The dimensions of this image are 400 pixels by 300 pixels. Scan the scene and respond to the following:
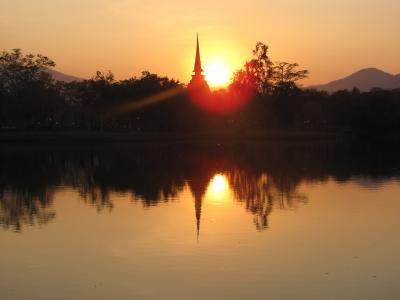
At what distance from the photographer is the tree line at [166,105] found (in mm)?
88062

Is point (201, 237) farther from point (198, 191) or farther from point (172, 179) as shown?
point (172, 179)

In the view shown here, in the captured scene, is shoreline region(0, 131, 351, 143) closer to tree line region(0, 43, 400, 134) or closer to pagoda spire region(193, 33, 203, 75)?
tree line region(0, 43, 400, 134)

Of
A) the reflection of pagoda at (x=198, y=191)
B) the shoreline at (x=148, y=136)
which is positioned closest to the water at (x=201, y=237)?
the reflection of pagoda at (x=198, y=191)

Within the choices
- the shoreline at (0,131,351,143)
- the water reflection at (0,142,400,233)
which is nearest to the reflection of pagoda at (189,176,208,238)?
the water reflection at (0,142,400,233)

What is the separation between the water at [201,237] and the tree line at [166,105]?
55891 millimetres

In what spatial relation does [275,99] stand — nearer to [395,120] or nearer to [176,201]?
[395,120]

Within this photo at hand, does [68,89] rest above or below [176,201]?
above

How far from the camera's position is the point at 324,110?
11081 centimetres

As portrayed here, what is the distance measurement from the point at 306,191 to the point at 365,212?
19.6 ft

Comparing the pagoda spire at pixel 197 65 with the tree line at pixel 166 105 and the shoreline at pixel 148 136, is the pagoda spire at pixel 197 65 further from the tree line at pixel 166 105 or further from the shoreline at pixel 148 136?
the shoreline at pixel 148 136

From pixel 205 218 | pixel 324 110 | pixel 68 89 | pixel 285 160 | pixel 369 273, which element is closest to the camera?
pixel 369 273

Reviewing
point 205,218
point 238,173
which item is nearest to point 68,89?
point 238,173

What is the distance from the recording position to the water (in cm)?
1266

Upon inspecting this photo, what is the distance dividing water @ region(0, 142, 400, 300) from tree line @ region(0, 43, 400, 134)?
183 ft
